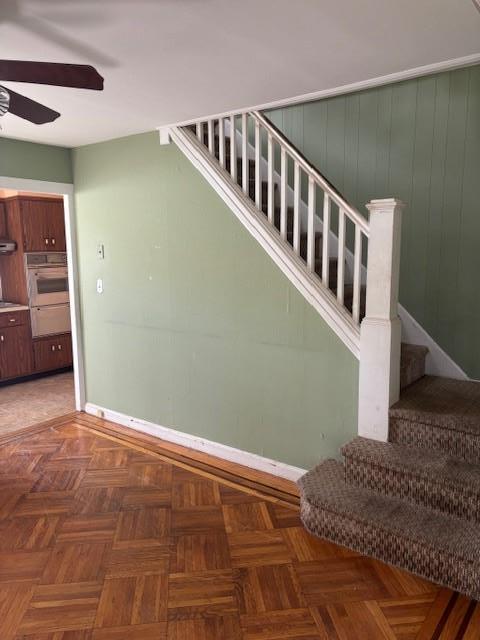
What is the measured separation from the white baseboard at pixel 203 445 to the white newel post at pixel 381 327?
0.71 metres

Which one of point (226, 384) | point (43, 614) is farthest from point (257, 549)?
point (226, 384)

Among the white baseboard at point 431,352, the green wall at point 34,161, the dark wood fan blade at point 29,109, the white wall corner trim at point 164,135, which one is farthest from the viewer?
the green wall at point 34,161

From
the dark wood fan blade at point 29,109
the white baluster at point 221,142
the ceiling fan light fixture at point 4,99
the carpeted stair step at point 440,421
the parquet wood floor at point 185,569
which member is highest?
the white baluster at point 221,142

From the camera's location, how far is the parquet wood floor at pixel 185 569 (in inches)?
76.5

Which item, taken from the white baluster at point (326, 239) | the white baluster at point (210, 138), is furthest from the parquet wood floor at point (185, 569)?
the white baluster at point (210, 138)

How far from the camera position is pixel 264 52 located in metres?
2.15

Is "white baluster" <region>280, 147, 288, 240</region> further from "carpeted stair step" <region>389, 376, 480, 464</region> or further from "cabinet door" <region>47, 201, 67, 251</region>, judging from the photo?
"cabinet door" <region>47, 201, 67, 251</region>

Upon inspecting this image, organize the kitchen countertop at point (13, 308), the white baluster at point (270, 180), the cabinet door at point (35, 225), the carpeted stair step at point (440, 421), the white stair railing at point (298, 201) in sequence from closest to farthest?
1. the carpeted stair step at point (440, 421)
2. the white stair railing at point (298, 201)
3. the white baluster at point (270, 180)
4. the kitchen countertop at point (13, 308)
5. the cabinet door at point (35, 225)

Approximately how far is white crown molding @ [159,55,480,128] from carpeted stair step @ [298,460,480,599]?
2188 millimetres

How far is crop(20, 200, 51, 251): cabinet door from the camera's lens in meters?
5.32

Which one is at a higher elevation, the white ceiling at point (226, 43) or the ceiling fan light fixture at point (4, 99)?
the white ceiling at point (226, 43)

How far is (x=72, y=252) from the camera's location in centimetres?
426

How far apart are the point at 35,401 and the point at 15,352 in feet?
2.73

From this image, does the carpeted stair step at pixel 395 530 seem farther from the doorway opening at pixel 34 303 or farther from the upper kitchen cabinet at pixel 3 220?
the upper kitchen cabinet at pixel 3 220
